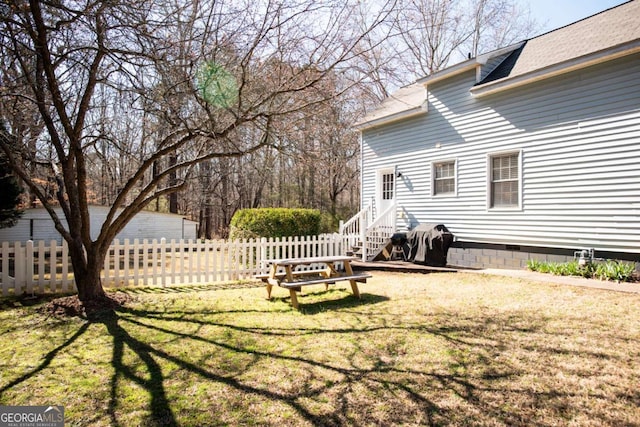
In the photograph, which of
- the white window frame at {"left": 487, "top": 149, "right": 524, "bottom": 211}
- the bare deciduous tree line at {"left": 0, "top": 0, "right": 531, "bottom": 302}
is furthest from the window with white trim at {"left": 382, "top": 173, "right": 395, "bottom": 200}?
the bare deciduous tree line at {"left": 0, "top": 0, "right": 531, "bottom": 302}

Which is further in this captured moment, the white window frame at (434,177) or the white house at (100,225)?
the white house at (100,225)

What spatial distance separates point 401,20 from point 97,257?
18.1 ft

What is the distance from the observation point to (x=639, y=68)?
7367 mm

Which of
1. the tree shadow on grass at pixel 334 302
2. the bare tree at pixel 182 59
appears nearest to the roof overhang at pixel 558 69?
the bare tree at pixel 182 59

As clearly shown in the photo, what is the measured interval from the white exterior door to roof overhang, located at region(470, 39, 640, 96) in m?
3.99

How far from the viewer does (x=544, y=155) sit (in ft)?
29.2

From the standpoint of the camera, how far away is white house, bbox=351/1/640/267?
7695 mm

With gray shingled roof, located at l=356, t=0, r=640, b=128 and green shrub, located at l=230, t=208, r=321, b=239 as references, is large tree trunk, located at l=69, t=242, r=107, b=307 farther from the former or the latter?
gray shingled roof, located at l=356, t=0, r=640, b=128

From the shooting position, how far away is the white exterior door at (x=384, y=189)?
13266 millimetres

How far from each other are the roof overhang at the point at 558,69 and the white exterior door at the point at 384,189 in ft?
13.1

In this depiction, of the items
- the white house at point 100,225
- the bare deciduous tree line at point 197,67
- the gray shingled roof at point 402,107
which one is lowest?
the white house at point 100,225

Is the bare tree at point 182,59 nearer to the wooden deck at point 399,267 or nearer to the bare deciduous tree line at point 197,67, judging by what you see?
the bare deciduous tree line at point 197,67

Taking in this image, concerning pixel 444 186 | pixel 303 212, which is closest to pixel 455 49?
pixel 444 186

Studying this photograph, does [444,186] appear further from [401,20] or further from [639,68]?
[401,20]
